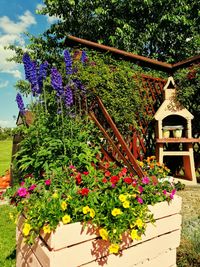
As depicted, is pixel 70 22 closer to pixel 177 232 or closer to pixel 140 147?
pixel 140 147

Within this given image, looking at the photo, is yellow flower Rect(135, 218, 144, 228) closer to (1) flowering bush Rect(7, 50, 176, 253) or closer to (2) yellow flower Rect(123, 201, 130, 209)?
(1) flowering bush Rect(7, 50, 176, 253)

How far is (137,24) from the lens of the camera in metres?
12.3

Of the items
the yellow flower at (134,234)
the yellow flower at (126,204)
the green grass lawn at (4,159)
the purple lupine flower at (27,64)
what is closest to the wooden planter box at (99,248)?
the yellow flower at (134,234)

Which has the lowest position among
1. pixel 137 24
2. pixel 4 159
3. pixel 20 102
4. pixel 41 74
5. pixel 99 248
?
pixel 99 248

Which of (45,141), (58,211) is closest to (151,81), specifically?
(45,141)

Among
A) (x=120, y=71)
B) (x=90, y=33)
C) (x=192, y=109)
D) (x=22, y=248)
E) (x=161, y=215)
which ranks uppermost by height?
(x=90, y=33)

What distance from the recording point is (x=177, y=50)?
1301 centimetres

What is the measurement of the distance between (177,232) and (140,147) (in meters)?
2.84

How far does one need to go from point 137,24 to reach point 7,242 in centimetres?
1103

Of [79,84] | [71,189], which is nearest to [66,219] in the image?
[71,189]

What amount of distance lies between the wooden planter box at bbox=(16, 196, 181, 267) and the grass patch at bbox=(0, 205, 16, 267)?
58cm

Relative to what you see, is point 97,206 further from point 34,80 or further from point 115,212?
point 34,80

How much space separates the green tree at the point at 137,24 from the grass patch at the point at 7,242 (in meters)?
8.60

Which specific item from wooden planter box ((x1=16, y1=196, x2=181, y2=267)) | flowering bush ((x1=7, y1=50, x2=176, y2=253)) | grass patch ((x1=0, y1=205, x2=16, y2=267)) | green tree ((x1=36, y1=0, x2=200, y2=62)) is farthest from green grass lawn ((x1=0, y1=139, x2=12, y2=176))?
wooden planter box ((x1=16, y1=196, x2=181, y2=267))
